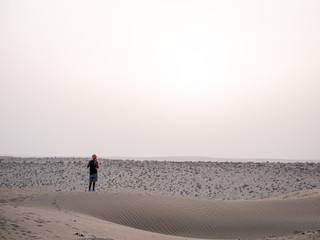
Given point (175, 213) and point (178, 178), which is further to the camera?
point (178, 178)

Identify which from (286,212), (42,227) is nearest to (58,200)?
(42,227)

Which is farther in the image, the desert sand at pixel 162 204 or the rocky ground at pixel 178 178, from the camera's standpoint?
the rocky ground at pixel 178 178

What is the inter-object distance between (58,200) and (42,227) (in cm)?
616

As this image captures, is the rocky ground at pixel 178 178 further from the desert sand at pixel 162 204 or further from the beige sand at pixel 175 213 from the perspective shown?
the beige sand at pixel 175 213

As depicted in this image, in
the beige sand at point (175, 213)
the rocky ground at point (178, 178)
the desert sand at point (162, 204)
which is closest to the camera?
the desert sand at point (162, 204)

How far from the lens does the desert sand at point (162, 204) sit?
10711mm

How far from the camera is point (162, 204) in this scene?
653 inches

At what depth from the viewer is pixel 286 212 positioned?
1711 centimetres

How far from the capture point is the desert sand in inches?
422

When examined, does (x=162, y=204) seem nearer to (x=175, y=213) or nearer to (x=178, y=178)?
(x=175, y=213)

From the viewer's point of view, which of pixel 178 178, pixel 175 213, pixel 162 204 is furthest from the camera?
pixel 178 178

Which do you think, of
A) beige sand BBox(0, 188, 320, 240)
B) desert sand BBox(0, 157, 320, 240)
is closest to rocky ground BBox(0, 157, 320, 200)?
desert sand BBox(0, 157, 320, 240)

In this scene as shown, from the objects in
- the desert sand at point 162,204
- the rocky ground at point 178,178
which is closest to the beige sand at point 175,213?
the desert sand at point 162,204

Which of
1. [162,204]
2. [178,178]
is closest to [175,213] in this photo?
[162,204]
